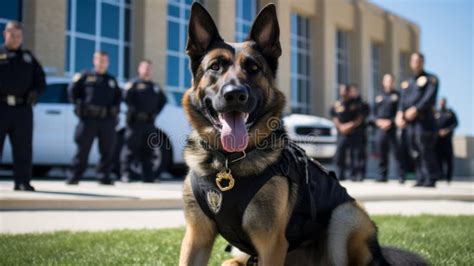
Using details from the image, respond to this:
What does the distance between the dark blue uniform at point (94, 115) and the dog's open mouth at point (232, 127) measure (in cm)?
582

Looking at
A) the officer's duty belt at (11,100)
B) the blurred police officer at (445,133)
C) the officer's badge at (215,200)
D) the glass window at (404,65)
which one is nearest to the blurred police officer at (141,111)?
the officer's duty belt at (11,100)

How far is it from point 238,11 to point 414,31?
23719 mm

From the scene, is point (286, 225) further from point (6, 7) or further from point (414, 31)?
point (414, 31)

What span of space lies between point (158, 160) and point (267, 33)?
7.37m

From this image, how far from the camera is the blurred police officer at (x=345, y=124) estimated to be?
11749mm

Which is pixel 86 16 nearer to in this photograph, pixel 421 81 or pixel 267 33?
pixel 421 81

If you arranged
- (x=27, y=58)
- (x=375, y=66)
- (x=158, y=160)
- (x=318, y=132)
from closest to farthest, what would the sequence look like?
(x=27, y=58) → (x=158, y=160) → (x=318, y=132) → (x=375, y=66)

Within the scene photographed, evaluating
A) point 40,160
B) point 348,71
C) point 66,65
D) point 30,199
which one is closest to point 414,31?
point 348,71

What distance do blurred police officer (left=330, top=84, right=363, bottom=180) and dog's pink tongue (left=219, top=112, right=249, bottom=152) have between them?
371 inches

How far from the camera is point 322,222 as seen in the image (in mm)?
2869

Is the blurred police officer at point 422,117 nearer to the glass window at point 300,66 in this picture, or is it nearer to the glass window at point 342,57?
the glass window at point 300,66

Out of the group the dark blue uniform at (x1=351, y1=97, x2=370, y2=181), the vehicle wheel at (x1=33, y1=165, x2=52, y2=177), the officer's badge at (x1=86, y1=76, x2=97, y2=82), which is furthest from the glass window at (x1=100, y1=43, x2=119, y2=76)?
the dark blue uniform at (x1=351, y1=97, x2=370, y2=181)

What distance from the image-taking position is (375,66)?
29.2 metres

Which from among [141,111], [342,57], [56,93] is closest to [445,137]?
[141,111]
